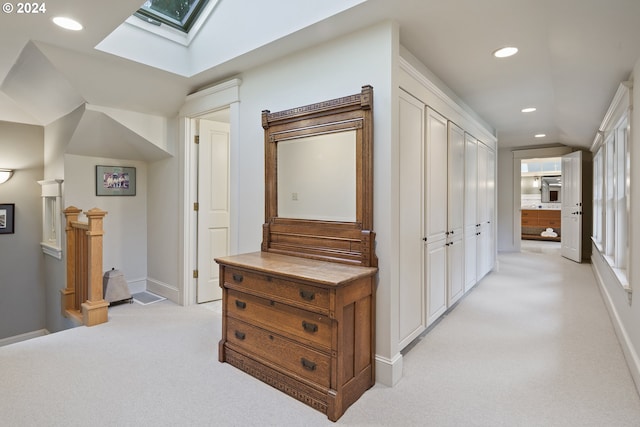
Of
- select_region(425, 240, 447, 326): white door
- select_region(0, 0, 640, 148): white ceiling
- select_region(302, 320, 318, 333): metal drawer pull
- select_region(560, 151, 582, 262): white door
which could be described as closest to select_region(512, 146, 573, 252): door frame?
select_region(560, 151, 582, 262): white door

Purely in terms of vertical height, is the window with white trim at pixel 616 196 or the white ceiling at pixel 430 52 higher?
the white ceiling at pixel 430 52

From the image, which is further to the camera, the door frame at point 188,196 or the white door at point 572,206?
the white door at point 572,206

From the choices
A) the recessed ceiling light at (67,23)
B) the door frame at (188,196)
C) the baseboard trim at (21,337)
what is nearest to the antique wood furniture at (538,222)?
the door frame at (188,196)

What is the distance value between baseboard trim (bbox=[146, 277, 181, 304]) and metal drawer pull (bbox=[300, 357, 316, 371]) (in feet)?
7.46

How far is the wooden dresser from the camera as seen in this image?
186cm

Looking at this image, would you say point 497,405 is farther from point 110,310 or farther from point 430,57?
point 110,310

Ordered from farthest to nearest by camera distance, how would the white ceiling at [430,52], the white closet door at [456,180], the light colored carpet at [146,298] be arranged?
the light colored carpet at [146,298] → the white closet door at [456,180] → the white ceiling at [430,52]

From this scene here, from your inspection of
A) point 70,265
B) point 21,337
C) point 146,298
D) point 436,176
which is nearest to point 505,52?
point 436,176

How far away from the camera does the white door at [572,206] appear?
6230 millimetres

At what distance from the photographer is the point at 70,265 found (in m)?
3.72

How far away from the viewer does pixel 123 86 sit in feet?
10.5

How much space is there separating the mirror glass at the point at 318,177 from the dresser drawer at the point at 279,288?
586 mm

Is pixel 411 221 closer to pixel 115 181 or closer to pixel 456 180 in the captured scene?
pixel 456 180

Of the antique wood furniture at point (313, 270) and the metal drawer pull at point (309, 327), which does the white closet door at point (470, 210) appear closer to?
the antique wood furniture at point (313, 270)
